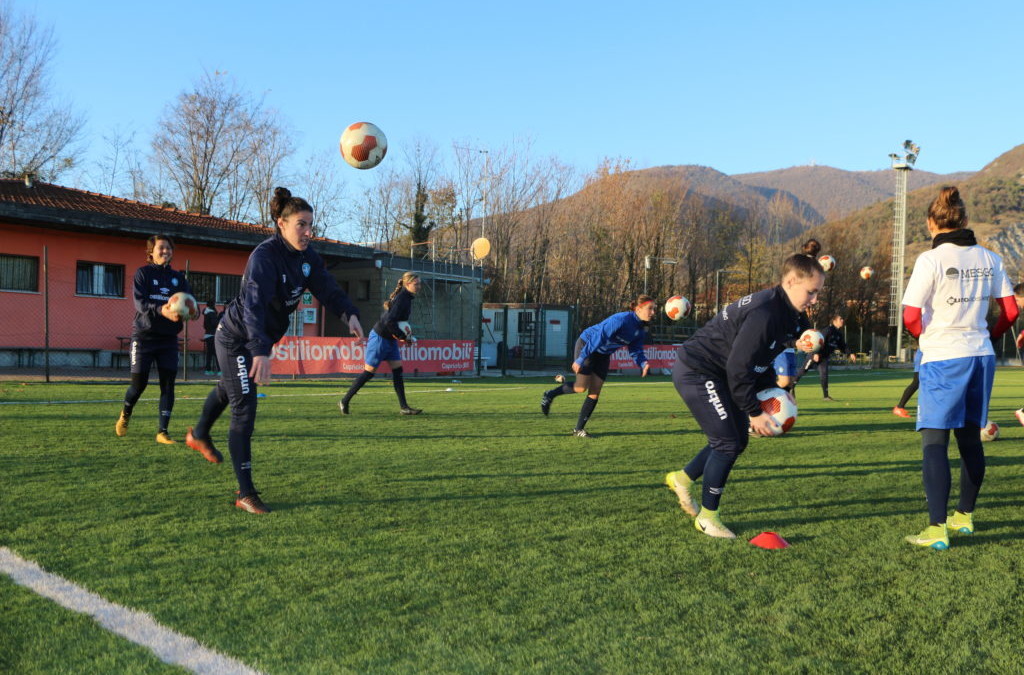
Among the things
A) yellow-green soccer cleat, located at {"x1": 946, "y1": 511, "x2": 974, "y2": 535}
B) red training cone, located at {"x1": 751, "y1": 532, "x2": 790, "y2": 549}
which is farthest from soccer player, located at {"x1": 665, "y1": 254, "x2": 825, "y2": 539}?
yellow-green soccer cleat, located at {"x1": 946, "y1": 511, "x2": 974, "y2": 535}

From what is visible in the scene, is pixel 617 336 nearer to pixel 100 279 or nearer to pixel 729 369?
pixel 729 369

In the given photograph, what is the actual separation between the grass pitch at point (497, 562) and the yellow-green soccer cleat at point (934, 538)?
0.11m

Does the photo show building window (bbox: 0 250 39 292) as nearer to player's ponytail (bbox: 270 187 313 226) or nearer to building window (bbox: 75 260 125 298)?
building window (bbox: 75 260 125 298)

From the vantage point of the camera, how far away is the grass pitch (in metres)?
2.79

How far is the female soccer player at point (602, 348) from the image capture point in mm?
8922

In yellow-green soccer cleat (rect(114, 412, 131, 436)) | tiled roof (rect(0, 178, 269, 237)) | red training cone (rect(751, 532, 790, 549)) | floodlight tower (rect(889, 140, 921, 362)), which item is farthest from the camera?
floodlight tower (rect(889, 140, 921, 362))

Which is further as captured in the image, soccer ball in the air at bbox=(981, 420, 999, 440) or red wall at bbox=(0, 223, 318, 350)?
red wall at bbox=(0, 223, 318, 350)

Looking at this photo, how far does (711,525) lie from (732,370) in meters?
1.00

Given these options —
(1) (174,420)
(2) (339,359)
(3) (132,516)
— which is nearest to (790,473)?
(3) (132,516)

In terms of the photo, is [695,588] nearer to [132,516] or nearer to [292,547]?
[292,547]

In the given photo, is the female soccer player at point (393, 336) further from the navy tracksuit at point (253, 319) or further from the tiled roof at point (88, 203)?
the tiled roof at point (88, 203)

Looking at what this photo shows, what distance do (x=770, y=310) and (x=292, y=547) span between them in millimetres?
2786

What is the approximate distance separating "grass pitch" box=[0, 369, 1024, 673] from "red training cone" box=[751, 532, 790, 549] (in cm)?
12

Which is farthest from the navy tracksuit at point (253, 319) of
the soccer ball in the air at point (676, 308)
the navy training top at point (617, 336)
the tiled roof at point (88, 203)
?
the tiled roof at point (88, 203)
